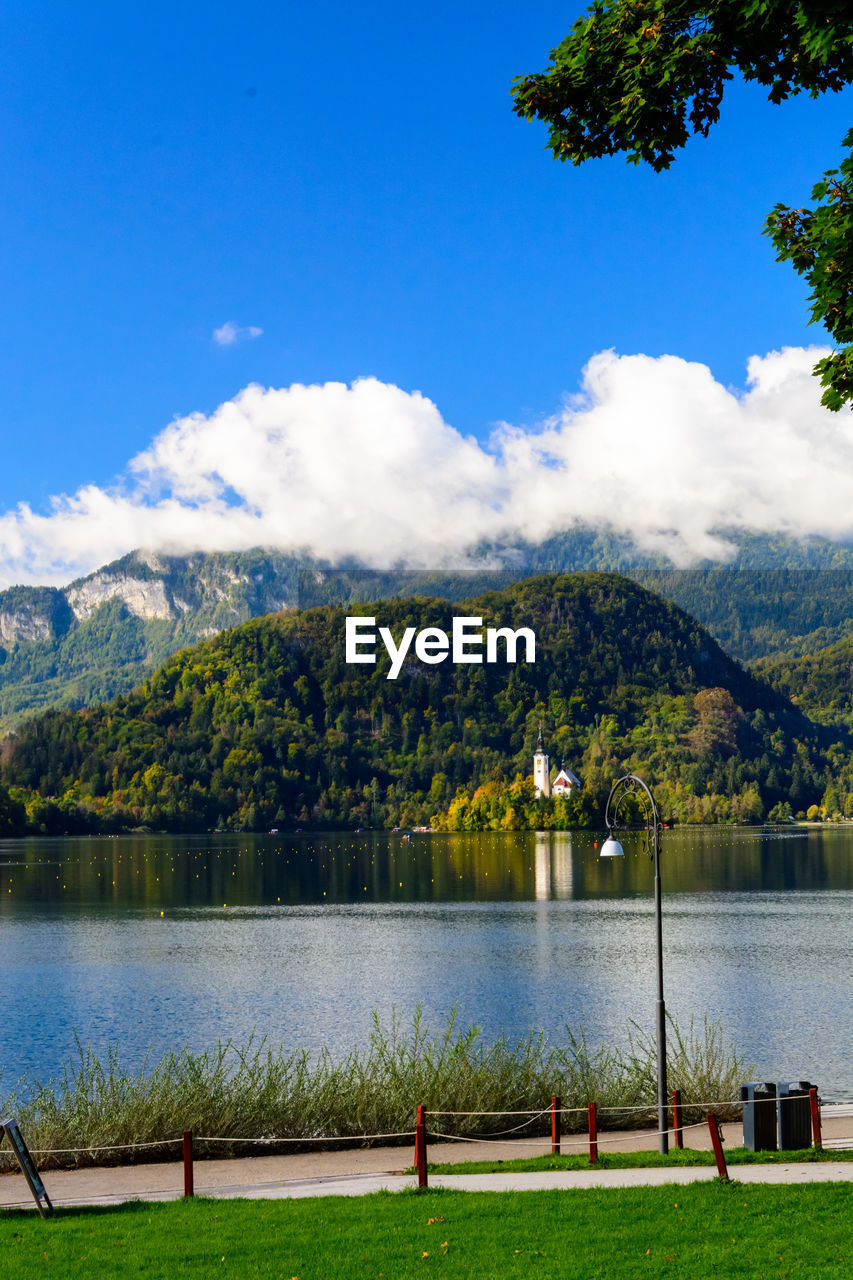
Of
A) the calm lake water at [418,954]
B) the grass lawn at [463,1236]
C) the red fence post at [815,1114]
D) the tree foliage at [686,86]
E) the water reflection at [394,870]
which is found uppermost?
the tree foliage at [686,86]

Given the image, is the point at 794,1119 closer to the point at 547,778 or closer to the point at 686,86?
the point at 686,86

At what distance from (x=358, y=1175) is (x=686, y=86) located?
42.5 feet

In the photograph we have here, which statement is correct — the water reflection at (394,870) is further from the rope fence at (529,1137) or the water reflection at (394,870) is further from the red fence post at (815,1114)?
the red fence post at (815,1114)

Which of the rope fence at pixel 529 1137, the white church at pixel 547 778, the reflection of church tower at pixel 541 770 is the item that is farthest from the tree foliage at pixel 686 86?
the reflection of church tower at pixel 541 770

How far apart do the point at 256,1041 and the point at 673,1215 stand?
19.4m

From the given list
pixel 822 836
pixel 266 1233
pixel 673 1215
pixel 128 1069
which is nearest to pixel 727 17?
pixel 673 1215

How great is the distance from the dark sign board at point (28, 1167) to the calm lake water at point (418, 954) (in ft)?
45.7

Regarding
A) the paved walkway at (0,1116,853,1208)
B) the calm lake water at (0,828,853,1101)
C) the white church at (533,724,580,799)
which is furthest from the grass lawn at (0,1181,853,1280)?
the white church at (533,724,580,799)

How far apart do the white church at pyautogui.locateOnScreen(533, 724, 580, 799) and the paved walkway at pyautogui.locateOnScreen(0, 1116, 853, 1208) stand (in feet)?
518

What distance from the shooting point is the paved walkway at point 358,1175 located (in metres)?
13.6

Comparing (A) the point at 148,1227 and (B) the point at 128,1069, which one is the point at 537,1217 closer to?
(A) the point at 148,1227

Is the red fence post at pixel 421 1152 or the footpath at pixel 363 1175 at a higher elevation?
the red fence post at pixel 421 1152

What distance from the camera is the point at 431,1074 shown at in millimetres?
18969

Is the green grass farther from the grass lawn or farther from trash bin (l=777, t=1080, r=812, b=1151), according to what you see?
the grass lawn
